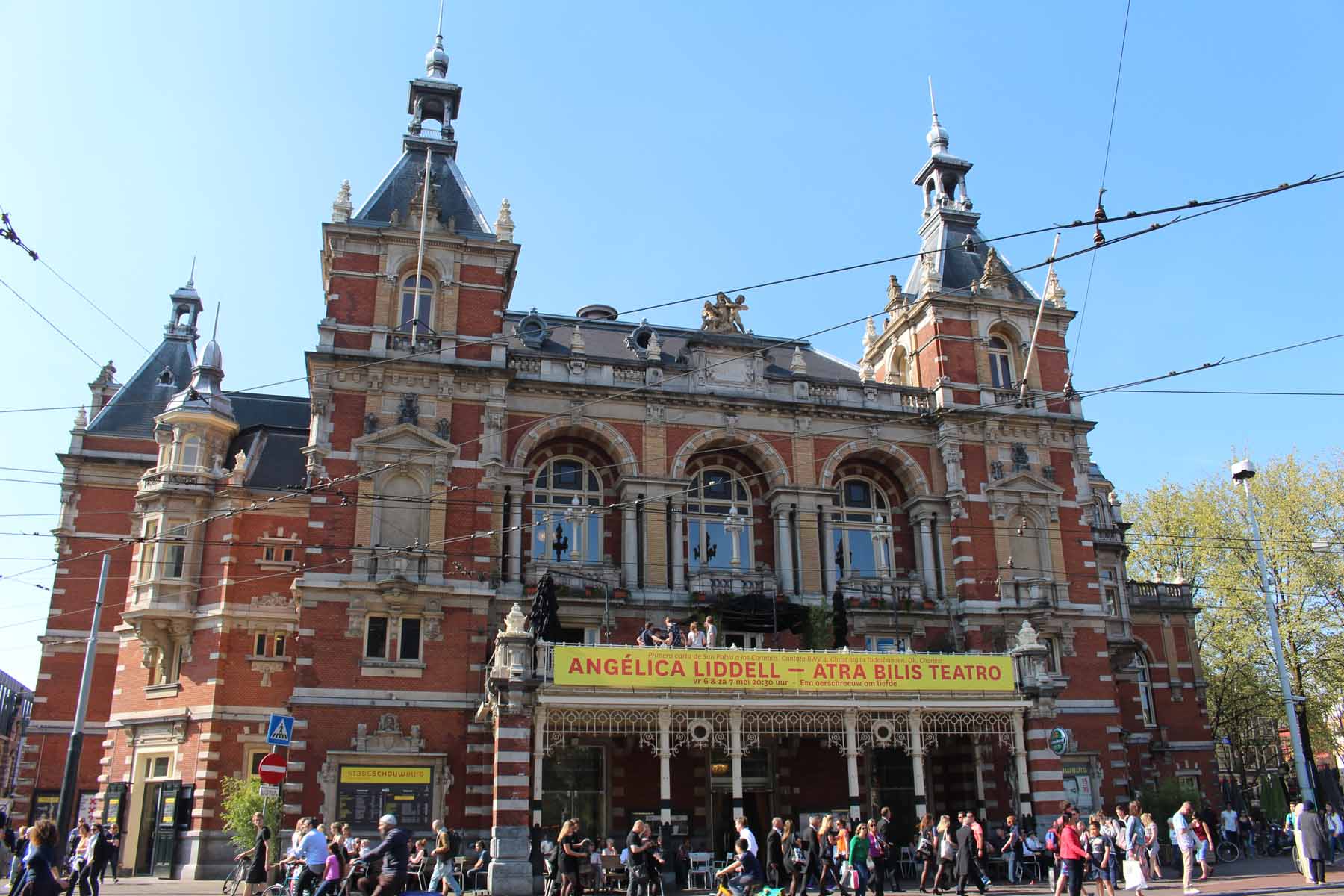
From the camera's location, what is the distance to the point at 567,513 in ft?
101

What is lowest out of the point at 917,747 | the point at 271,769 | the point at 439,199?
the point at 271,769

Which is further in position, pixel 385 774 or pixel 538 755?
pixel 385 774

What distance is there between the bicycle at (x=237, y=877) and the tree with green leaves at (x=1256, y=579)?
2989 centimetres

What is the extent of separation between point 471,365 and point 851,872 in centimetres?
1678

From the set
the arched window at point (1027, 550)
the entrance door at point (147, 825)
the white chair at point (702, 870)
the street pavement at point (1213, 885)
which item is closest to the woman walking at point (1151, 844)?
the street pavement at point (1213, 885)

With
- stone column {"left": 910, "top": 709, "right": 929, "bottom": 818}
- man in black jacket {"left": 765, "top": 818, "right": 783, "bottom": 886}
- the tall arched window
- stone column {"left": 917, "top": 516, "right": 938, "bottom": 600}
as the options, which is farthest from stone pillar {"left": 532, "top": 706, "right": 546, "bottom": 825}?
the tall arched window

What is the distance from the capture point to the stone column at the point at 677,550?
99.6 feet

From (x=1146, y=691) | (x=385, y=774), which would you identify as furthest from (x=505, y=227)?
(x=1146, y=691)

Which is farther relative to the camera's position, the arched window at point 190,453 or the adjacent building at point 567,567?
the arched window at point 190,453

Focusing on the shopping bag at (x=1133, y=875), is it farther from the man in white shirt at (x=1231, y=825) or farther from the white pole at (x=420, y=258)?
the white pole at (x=420, y=258)

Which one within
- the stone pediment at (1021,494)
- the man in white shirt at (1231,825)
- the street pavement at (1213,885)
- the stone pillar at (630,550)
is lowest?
the street pavement at (1213,885)

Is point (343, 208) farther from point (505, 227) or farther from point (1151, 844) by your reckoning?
point (1151, 844)

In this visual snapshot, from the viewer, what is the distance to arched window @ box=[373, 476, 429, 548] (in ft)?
92.5

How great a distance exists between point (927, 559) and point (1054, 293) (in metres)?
10.7
